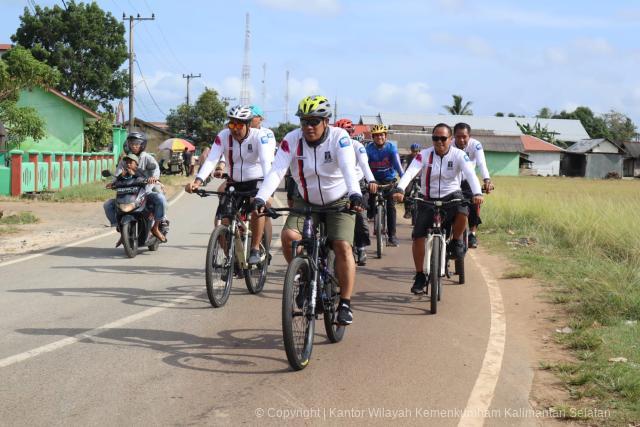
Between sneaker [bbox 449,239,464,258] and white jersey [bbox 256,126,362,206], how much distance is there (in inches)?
124

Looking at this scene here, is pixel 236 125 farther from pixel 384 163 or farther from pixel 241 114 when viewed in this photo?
pixel 384 163

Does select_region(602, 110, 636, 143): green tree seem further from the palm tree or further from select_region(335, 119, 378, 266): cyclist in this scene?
select_region(335, 119, 378, 266): cyclist

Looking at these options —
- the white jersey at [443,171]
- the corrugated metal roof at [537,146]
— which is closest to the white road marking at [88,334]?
the white jersey at [443,171]

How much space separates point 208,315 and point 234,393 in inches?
98.8

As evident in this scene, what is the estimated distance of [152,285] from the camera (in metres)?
9.40

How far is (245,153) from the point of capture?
9070 millimetres

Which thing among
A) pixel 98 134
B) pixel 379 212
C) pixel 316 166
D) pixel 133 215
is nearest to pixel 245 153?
A: pixel 316 166

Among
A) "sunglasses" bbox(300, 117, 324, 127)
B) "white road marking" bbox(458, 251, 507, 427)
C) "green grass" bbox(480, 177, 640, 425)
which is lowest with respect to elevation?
"white road marking" bbox(458, 251, 507, 427)

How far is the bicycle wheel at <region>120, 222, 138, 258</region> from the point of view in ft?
37.3

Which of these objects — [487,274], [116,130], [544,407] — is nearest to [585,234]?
[487,274]

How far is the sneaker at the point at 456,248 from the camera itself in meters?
9.55

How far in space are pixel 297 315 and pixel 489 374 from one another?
4.86ft

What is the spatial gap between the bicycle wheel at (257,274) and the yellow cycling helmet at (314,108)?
2.66 m

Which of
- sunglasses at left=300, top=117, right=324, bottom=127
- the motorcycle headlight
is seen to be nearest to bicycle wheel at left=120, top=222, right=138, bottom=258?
the motorcycle headlight
